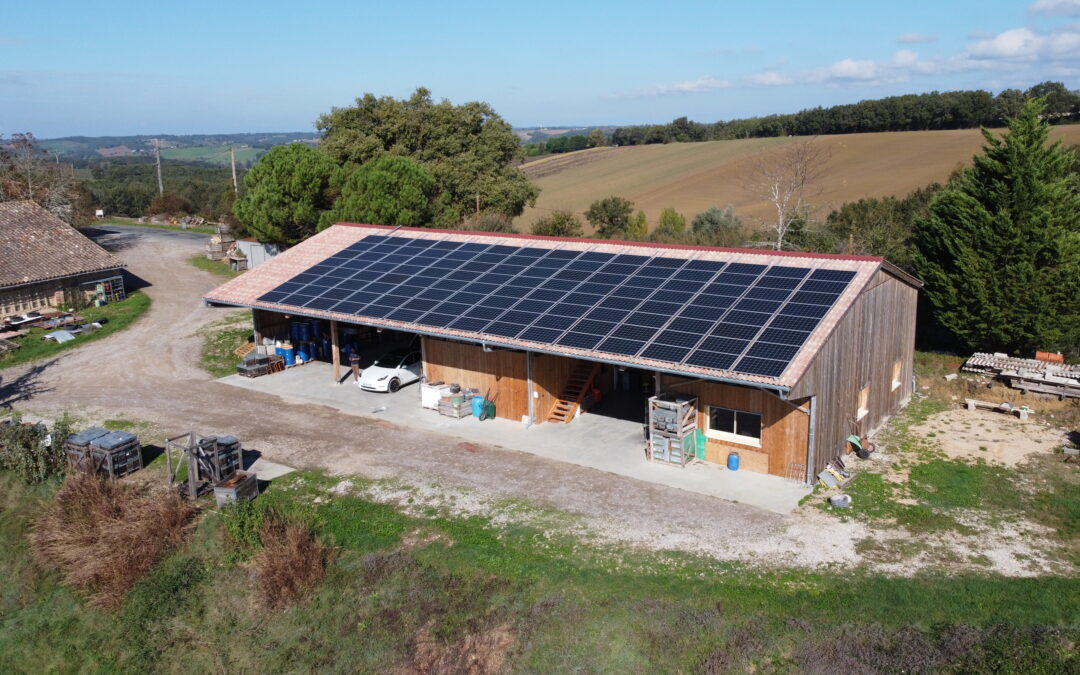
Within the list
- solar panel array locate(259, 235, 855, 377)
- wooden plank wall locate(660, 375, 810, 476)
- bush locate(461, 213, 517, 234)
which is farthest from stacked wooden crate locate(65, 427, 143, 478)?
bush locate(461, 213, 517, 234)

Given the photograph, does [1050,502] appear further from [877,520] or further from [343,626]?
[343,626]

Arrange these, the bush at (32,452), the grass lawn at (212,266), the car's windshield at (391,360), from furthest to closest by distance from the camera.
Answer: the grass lawn at (212,266), the car's windshield at (391,360), the bush at (32,452)

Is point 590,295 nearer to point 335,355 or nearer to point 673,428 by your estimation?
point 673,428

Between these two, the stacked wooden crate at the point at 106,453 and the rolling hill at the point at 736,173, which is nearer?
the stacked wooden crate at the point at 106,453

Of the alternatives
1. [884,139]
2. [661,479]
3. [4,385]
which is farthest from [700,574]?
[884,139]

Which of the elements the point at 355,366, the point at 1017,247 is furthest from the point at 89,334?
the point at 1017,247

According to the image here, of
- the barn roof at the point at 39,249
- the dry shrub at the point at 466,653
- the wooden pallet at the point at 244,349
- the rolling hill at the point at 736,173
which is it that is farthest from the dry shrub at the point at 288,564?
the rolling hill at the point at 736,173

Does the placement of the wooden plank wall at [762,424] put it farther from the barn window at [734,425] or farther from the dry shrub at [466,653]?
the dry shrub at [466,653]
